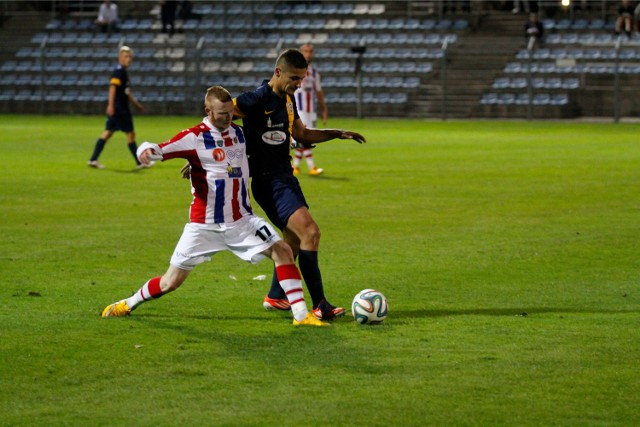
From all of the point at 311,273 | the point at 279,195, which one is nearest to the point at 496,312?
the point at 311,273

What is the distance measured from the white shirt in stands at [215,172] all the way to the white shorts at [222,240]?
57mm

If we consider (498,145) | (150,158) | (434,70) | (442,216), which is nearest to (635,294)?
(150,158)

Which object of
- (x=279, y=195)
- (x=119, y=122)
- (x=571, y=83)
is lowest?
(x=571, y=83)

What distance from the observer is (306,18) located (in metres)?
45.1

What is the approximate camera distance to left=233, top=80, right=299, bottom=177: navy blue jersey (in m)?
8.66

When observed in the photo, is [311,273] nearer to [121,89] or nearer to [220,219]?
[220,219]

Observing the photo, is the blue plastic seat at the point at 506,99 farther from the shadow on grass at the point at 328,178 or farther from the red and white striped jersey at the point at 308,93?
the shadow on grass at the point at 328,178

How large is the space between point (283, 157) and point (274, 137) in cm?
18

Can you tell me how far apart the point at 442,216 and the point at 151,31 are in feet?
110

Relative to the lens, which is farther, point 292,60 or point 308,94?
point 308,94

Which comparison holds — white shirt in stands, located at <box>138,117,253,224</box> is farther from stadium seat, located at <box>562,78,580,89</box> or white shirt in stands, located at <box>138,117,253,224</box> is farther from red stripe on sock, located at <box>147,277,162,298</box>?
stadium seat, located at <box>562,78,580,89</box>

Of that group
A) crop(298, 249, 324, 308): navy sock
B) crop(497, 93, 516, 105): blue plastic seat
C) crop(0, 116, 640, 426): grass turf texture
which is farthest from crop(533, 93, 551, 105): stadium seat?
crop(298, 249, 324, 308): navy sock

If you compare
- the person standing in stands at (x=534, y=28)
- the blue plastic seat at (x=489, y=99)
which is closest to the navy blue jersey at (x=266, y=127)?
the blue plastic seat at (x=489, y=99)

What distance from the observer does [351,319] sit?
8.50 m
